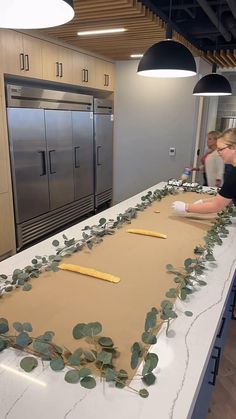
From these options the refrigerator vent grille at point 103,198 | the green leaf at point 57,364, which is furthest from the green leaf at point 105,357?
the refrigerator vent grille at point 103,198

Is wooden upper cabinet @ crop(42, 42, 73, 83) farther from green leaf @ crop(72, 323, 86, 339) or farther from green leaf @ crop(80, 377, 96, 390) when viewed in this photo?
green leaf @ crop(80, 377, 96, 390)

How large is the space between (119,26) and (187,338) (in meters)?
3.29

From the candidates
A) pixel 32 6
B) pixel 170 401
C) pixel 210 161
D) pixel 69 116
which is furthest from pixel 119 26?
pixel 170 401

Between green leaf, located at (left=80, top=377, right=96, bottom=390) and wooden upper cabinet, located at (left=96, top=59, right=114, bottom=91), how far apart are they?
4760mm

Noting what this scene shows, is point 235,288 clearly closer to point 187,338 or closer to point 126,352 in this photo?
point 187,338

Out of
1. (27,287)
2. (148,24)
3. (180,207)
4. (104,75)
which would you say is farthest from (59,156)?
(27,287)

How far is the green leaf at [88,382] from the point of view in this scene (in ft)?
2.82

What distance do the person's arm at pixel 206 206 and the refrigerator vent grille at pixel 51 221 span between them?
85.9 inches

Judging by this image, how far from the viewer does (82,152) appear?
4.88 m

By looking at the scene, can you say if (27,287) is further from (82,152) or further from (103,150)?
(103,150)

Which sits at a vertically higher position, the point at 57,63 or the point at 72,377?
the point at 57,63

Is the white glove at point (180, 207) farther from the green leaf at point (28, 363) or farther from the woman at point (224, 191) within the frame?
the green leaf at point (28, 363)

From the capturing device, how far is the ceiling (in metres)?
2.89

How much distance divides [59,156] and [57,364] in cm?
368
